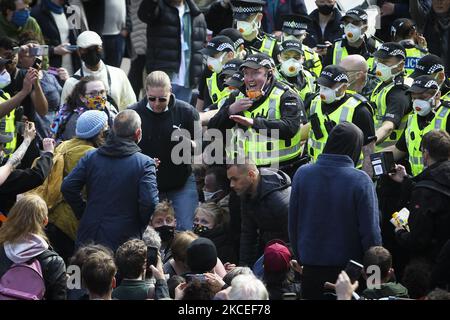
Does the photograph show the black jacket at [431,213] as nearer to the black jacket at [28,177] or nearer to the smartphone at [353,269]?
the smartphone at [353,269]

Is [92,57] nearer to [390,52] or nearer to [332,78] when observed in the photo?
[332,78]

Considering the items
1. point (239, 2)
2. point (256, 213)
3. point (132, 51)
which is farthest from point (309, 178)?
point (132, 51)

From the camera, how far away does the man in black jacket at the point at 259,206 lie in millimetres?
11039

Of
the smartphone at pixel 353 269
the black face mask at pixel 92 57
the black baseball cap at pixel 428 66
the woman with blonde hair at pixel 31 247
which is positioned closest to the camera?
the smartphone at pixel 353 269

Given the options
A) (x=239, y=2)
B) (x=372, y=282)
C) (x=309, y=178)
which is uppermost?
(x=239, y=2)

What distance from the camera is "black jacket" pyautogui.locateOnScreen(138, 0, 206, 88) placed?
620 inches

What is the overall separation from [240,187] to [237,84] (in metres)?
2.27

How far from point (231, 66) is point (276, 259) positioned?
4.20 m

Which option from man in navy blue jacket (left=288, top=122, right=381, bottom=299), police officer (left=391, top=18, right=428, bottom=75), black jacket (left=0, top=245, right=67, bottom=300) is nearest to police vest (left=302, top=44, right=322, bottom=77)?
police officer (left=391, top=18, right=428, bottom=75)

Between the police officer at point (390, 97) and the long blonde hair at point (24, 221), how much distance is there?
167 inches

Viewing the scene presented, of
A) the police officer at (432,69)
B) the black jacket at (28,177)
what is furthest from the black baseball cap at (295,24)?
the black jacket at (28,177)

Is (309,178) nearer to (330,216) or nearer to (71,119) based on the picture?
(330,216)

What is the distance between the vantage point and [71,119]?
1240 cm

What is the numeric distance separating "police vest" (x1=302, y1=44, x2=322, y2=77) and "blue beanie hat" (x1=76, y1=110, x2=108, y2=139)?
4.27 metres
